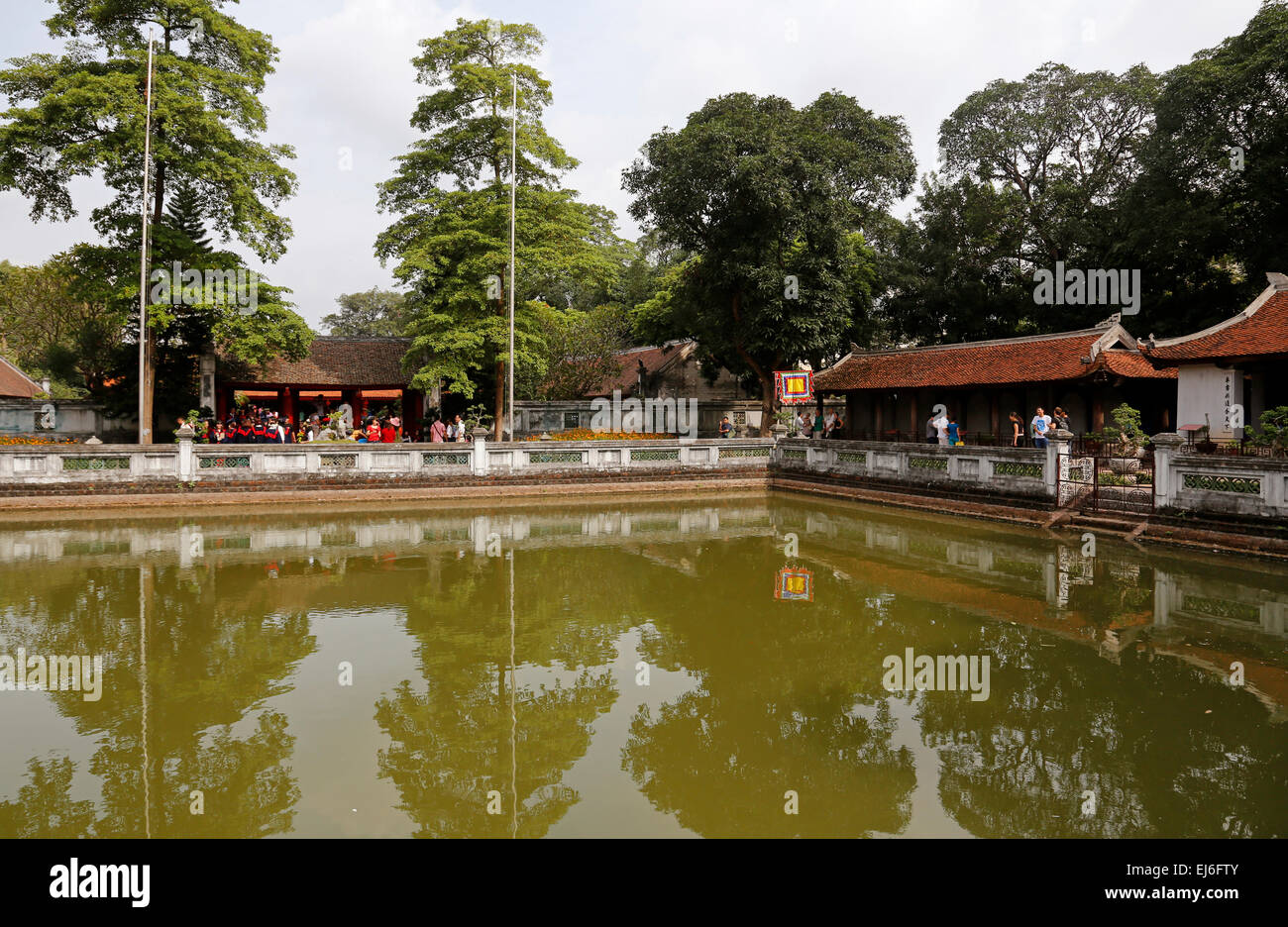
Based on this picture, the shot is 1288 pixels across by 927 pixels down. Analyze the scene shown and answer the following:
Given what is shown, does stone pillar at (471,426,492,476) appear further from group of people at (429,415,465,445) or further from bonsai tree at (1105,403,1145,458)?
bonsai tree at (1105,403,1145,458)

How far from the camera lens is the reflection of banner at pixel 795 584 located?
30.0ft

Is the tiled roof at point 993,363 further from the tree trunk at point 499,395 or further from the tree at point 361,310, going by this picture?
the tree at point 361,310

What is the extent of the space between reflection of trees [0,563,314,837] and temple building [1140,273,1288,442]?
16146 millimetres

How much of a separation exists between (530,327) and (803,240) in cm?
970

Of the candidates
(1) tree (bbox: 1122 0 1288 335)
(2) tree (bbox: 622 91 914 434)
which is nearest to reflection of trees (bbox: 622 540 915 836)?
(2) tree (bbox: 622 91 914 434)

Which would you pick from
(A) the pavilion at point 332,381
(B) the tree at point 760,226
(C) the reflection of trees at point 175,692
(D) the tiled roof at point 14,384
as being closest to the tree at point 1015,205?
(B) the tree at point 760,226

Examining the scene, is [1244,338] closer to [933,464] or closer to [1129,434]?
[1129,434]

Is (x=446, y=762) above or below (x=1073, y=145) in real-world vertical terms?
below

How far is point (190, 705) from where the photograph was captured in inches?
224

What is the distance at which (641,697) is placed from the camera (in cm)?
599

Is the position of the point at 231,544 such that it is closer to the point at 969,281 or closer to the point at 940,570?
the point at 940,570

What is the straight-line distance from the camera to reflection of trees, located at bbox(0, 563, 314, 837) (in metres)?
4.25

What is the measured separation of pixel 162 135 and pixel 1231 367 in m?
24.8

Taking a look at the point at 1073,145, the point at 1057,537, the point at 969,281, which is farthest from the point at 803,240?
the point at 1057,537
